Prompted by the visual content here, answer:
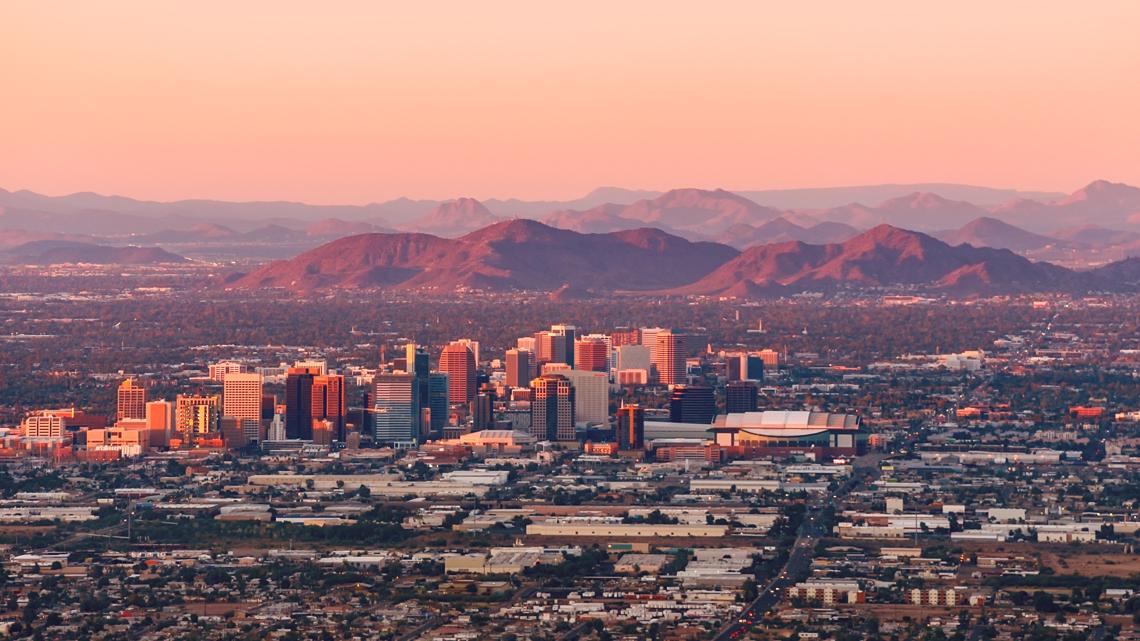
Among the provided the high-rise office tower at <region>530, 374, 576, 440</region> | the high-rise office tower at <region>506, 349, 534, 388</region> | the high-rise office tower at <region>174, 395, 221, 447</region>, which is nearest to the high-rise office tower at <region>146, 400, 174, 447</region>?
the high-rise office tower at <region>174, 395, 221, 447</region>

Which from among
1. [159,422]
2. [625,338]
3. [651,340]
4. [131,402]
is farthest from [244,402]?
[625,338]

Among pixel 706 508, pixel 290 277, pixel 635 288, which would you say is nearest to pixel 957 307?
pixel 635 288

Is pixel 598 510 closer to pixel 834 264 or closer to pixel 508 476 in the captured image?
pixel 508 476

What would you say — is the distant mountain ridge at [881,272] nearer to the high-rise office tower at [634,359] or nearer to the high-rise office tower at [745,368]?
the high-rise office tower at [634,359]

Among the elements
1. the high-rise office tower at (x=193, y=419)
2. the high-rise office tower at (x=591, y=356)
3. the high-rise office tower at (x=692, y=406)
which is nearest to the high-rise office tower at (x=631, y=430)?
the high-rise office tower at (x=692, y=406)

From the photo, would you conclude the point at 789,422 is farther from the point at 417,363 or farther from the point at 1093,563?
the point at 1093,563
